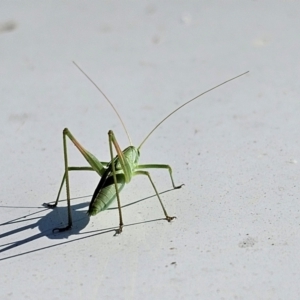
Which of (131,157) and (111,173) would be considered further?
(131,157)

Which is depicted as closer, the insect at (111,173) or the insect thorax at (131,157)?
the insect at (111,173)

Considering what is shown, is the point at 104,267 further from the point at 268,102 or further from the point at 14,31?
the point at 14,31

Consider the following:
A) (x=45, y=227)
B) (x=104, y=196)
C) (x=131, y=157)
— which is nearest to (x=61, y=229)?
(x=45, y=227)

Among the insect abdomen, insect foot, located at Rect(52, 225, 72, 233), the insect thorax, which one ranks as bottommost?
insect foot, located at Rect(52, 225, 72, 233)

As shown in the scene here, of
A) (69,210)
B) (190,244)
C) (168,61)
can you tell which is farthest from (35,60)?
(190,244)

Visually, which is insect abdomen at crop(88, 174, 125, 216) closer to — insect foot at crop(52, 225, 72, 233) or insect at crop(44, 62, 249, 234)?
insect at crop(44, 62, 249, 234)

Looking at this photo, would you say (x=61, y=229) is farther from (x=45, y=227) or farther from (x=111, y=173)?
(x=111, y=173)

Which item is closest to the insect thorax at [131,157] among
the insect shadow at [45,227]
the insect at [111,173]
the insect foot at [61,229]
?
the insect at [111,173]

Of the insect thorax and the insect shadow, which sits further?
the insect thorax

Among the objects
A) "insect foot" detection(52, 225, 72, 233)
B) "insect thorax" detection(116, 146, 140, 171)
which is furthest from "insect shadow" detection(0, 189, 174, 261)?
"insect thorax" detection(116, 146, 140, 171)

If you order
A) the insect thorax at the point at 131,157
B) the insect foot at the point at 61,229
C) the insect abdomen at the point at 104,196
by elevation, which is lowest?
the insect foot at the point at 61,229

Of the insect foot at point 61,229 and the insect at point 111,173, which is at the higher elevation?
the insect at point 111,173

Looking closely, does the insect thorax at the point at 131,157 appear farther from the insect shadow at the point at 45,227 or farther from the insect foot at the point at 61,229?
the insect foot at the point at 61,229
